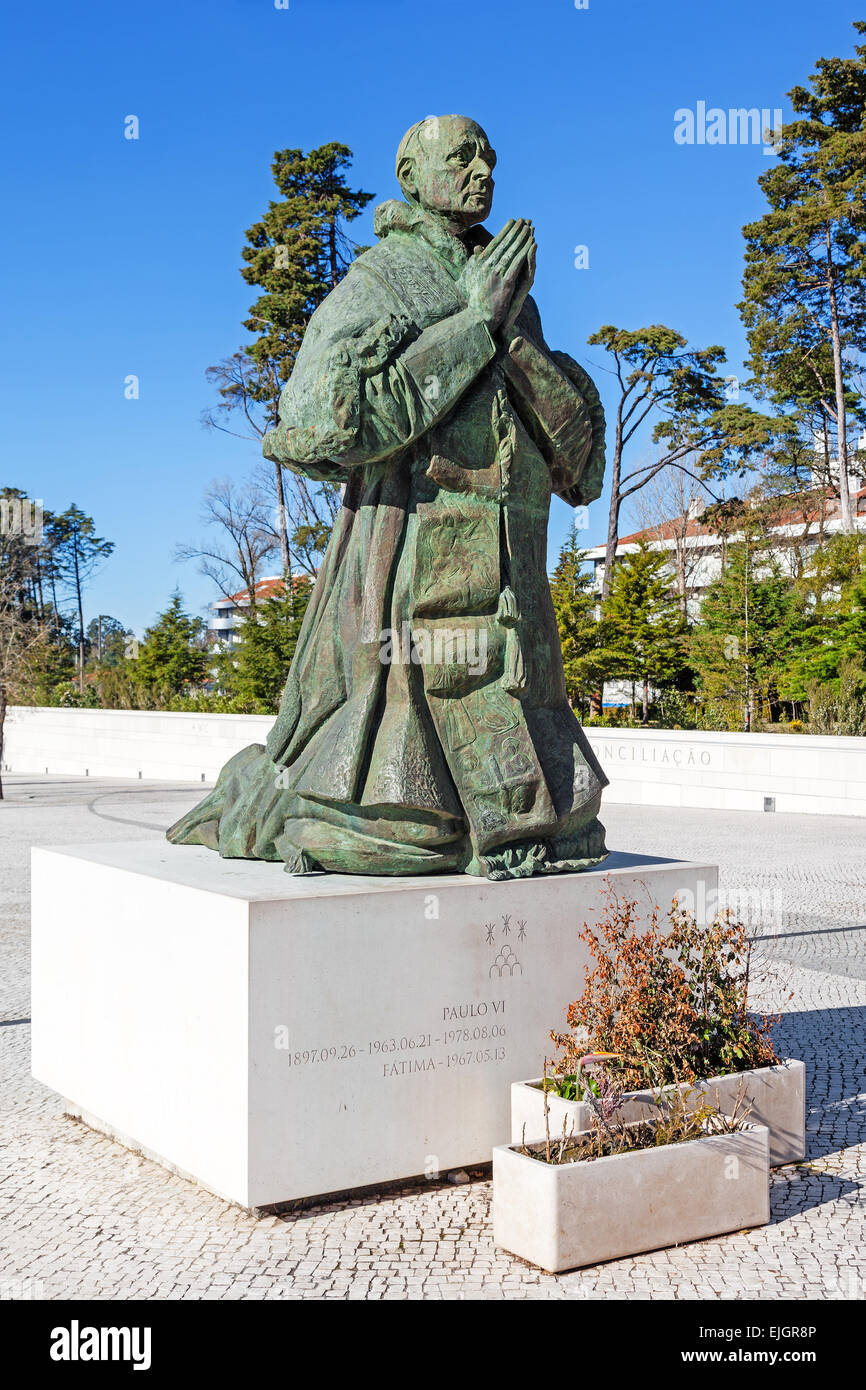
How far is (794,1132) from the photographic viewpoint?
4.58 m

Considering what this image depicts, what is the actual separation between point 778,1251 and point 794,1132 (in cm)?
86

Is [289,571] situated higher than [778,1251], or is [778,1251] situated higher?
[289,571]

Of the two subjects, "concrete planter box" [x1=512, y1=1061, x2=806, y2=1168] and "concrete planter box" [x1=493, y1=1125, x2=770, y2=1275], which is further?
"concrete planter box" [x1=512, y1=1061, x2=806, y2=1168]

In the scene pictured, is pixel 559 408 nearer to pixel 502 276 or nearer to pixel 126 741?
Result: pixel 502 276

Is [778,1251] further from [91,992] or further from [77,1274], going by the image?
[91,992]

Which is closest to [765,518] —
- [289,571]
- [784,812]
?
[289,571]

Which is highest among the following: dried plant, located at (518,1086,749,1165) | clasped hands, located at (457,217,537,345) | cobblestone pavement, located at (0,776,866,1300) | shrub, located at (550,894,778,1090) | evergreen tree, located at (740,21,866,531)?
evergreen tree, located at (740,21,866,531)

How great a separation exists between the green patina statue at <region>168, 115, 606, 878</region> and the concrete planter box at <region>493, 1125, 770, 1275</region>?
115 centimetres

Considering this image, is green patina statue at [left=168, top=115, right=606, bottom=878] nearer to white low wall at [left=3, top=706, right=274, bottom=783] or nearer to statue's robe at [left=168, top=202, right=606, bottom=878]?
statue's robe at [left=168, top=202, right=606, bottom=878]

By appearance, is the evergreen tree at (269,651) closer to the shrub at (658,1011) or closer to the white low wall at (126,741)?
the white low wall at (126,741)

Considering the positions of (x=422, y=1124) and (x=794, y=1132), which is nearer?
(x=422, y=1124)

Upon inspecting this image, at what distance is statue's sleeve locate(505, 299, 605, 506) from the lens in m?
4.79

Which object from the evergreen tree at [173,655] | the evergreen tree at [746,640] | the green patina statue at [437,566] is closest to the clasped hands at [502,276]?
the green patina statue at [437,566]

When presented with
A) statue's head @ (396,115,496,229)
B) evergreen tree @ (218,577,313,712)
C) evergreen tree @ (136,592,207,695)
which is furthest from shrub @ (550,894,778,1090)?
evergreen tree @ (136,592,207,695)
